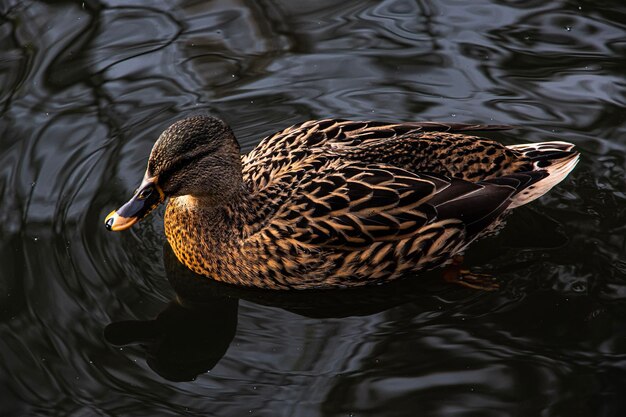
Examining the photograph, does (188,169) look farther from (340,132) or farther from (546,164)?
(546,164)

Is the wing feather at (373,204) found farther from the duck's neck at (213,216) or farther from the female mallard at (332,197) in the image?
the duck's neck at (213,216)

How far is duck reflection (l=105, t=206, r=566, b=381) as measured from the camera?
6938mm

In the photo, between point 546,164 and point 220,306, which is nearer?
point 220,306

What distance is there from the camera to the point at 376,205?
7090 millimetres

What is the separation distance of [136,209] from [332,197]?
142 centimetres

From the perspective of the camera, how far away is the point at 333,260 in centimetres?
717

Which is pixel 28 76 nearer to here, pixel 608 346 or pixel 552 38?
pixel 552 38

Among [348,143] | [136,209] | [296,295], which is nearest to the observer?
[136,209]

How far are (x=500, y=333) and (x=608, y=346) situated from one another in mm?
741

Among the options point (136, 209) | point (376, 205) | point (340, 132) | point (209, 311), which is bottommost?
point (209, 311)

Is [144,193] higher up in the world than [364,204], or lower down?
higher up

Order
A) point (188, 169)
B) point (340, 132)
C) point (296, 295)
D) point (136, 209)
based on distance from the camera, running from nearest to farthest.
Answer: point (136, 209)
point (188, 169)
point (296, 295)
point (340, 132)

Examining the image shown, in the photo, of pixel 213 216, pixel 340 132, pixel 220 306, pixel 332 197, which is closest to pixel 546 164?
pixel 340 132

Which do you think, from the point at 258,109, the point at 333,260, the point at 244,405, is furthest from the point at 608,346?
the point at 258,109
